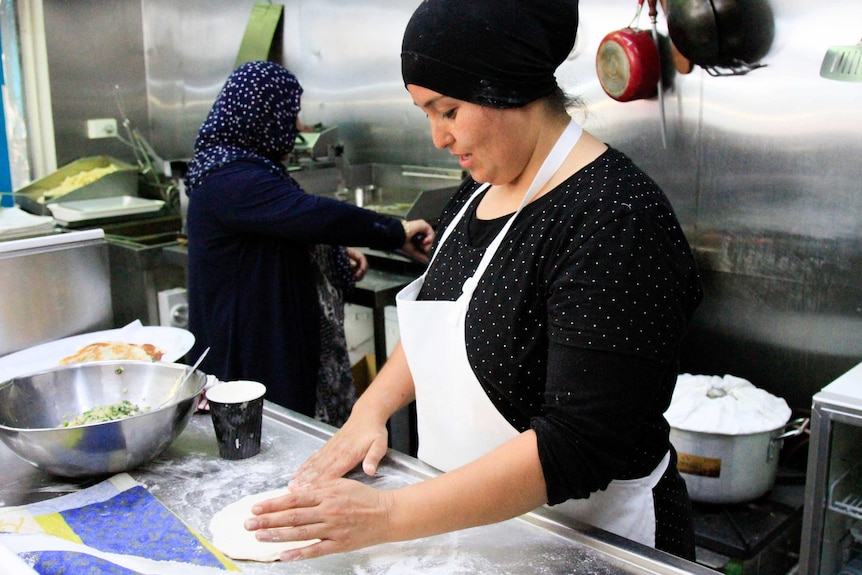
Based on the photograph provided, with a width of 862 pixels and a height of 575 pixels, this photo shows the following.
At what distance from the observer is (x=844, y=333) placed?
2.57m

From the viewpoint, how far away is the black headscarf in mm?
1125

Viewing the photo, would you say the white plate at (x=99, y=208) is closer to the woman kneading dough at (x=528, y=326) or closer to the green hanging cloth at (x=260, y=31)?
the green hanging cloth at (x=260, y=31)

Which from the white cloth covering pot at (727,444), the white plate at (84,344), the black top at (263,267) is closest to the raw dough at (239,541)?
the white plate at (84,344)

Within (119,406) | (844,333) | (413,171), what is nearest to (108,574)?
(119,406)

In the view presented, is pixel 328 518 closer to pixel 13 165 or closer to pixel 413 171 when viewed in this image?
pixel 413 171

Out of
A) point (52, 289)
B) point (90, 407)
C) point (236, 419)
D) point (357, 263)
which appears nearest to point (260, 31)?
point (357, 263)

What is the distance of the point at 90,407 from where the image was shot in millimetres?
1526

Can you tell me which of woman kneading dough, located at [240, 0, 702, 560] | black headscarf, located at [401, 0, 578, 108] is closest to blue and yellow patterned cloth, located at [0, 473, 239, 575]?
woman kneading dough, located at [240, 0, 702, 560]

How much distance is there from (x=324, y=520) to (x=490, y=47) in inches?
27.0

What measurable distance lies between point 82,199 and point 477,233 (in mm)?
3475

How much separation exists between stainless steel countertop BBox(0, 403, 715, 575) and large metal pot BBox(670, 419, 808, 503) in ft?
3.77

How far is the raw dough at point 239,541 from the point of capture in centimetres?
112

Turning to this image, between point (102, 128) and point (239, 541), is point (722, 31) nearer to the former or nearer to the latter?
point (239, 541)

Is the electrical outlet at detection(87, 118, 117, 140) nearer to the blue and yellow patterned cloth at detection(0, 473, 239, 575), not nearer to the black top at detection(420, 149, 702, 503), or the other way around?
the blue and yellow patterned cloth at detection(0, 473, 239, 575)
